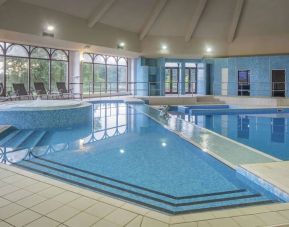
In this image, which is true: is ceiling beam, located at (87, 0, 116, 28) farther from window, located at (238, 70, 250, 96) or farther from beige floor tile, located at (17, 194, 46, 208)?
beige floor tile, located at (17, 194, 46, 208)

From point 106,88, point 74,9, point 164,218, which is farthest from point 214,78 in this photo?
point 164,218

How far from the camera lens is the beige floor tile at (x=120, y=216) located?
2119mm

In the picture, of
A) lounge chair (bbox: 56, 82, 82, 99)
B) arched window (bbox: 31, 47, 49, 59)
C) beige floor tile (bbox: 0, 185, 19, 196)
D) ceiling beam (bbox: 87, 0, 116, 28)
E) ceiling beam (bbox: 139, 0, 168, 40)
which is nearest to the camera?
beige floor tile (bbox: 0, 185, 19, 196)

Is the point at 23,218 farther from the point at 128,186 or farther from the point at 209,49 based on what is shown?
the point at 209,49

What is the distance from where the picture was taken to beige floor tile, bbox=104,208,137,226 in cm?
212

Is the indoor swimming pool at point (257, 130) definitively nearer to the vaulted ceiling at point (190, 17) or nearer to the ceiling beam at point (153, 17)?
the vaulted ceiling at point (190, 17)

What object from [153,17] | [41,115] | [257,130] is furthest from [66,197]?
[153,17]

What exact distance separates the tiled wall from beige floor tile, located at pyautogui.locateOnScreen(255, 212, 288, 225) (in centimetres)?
1244

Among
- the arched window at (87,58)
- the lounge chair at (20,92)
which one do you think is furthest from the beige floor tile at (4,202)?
the arched window at (87,58)

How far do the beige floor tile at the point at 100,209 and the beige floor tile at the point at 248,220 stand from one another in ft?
3.06

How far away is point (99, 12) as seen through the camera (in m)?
11.0

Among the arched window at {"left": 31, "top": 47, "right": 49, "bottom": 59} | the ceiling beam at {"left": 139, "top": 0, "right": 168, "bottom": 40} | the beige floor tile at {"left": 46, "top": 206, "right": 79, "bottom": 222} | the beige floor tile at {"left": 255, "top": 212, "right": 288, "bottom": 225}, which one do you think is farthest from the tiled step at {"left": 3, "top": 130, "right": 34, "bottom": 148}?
the ceiling beam at {"left": 139, "top": 0, "right": 168, "bottom": 40}

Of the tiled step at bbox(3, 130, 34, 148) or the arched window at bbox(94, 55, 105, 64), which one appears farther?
the arched window at bbox(94, 55, 105, 64)

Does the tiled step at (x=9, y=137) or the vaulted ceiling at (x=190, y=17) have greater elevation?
the vaulted ceiling at (x=190, y=17)
